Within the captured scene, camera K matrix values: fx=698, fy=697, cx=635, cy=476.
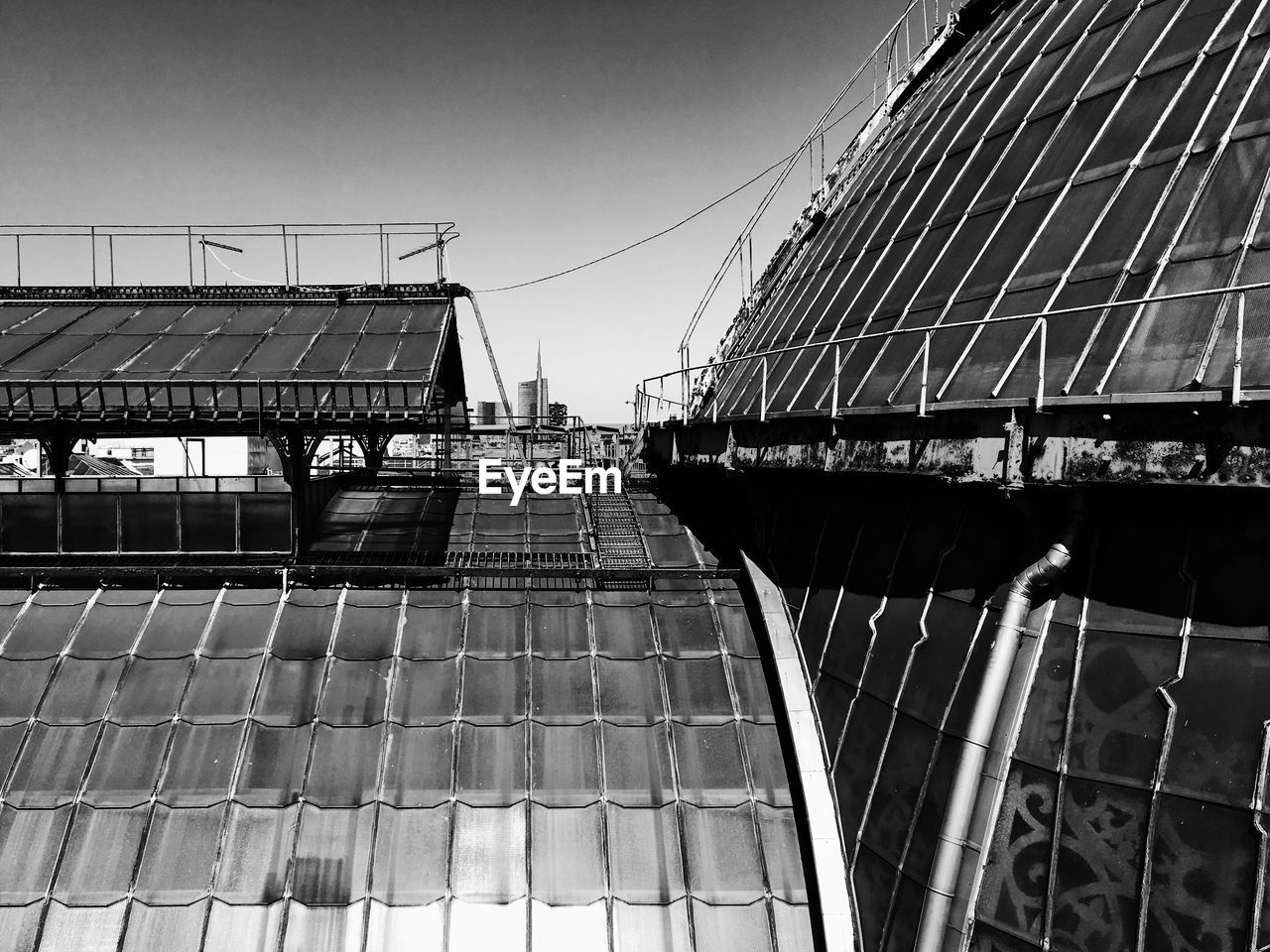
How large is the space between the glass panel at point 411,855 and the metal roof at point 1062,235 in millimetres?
10227

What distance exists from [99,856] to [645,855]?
32.5 ft

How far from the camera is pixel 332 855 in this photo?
41.7 feet

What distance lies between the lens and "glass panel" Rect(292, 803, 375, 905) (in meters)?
12.4

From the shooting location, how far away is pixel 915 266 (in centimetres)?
1421

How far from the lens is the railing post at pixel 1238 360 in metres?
7.18

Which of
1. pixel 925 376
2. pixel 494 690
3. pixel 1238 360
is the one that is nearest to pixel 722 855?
pixel 494 690

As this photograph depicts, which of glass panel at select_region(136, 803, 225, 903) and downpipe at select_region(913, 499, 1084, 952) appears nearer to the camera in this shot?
downpipe at select_region(913, 499, 1084, 952)

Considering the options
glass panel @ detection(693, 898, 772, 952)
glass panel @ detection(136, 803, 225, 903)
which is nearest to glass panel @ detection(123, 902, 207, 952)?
glass panel @ detection(136, 803, 225, 903)

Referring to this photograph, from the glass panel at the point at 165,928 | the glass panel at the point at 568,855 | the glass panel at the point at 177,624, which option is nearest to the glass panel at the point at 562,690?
the glass panel at the point at 568,855

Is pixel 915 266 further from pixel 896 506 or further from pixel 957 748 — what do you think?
pixel 957 748

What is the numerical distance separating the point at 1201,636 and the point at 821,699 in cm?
682

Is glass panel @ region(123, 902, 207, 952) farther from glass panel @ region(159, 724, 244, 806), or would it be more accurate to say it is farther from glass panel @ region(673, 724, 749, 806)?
glass panel @ region(673, 724, 749, 806)

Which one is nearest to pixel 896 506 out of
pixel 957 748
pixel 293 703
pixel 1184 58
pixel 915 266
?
pixel 957 748

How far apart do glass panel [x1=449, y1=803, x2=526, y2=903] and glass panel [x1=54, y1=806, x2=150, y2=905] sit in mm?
5812
